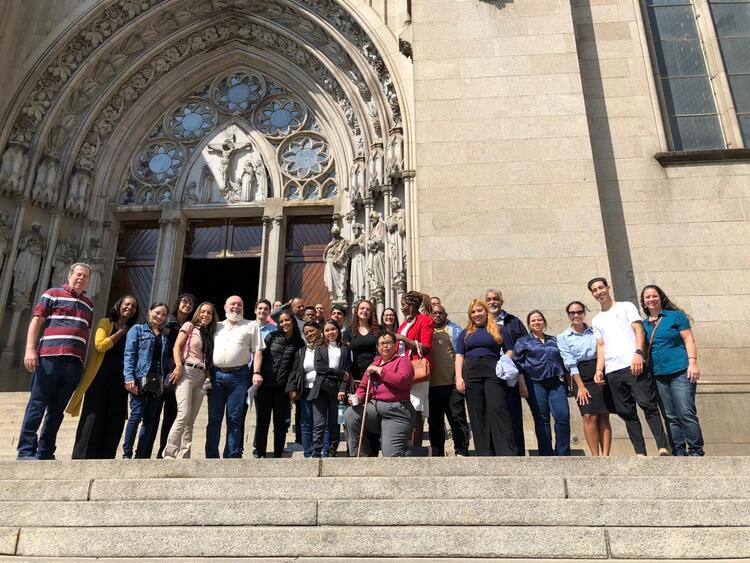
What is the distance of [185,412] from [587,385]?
357cm

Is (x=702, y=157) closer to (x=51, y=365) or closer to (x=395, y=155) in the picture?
(x=395, y=155)

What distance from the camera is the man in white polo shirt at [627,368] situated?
4621 millimetres

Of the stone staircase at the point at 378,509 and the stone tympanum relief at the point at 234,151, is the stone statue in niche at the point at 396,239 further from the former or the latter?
the stone staircase at the point at 378,509

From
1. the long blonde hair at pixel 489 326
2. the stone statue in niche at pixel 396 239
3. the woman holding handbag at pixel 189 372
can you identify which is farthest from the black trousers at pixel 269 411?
the stone statue in niche at pixel 396 239

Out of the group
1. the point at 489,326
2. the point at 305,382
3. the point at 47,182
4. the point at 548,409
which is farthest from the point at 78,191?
the point at 548,409

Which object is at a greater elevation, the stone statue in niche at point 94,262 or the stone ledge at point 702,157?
the stone ledge at point 702,157

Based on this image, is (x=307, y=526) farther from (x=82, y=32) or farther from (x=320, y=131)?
(x=82, y=32)

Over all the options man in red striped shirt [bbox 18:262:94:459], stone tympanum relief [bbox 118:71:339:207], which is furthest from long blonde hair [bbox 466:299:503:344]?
stone tympanum relief [bbox 118:71:339:207]

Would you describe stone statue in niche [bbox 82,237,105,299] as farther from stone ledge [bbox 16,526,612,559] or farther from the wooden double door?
stone ledge [bbox 16,526,612,559]

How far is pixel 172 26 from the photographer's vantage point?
12.7 m

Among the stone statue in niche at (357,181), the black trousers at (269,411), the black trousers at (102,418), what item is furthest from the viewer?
the stone statue in niche at (357,181)

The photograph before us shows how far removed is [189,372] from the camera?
503 centimetres

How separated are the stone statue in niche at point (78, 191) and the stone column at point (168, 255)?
1566mm

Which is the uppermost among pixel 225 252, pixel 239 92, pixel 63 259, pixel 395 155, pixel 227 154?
pixel 239 92
